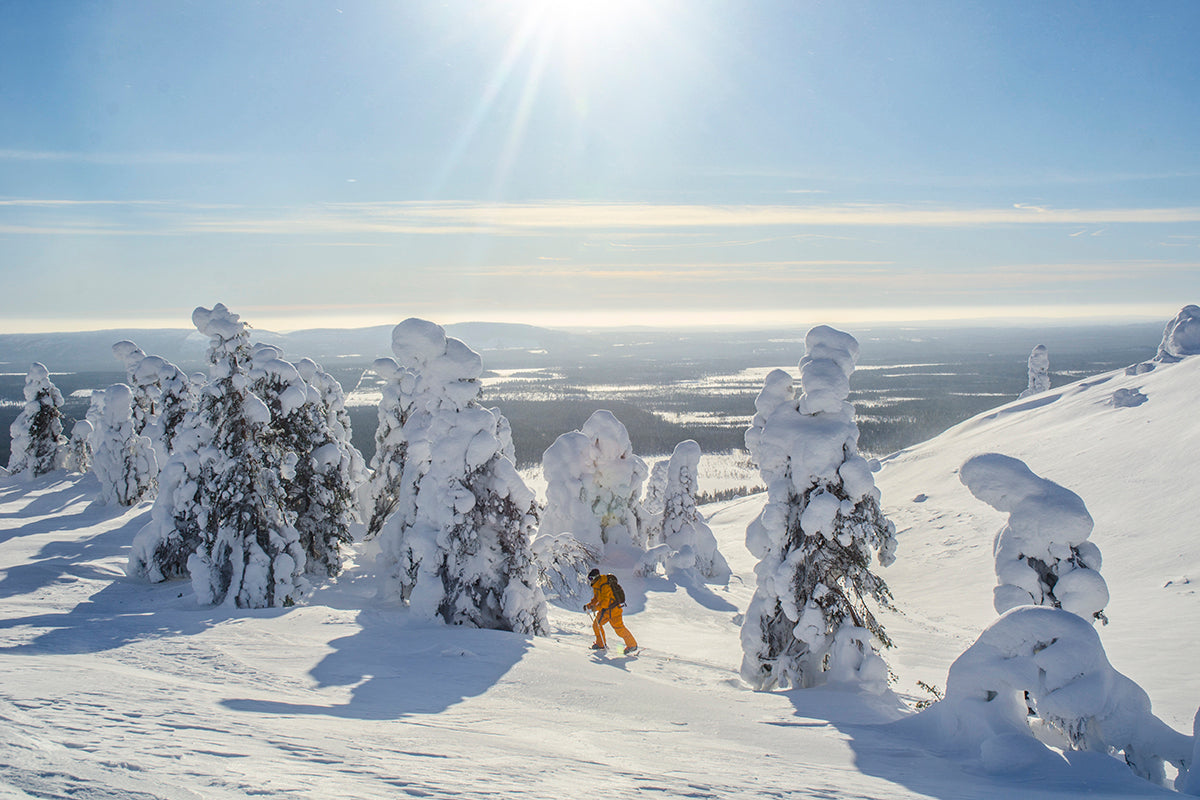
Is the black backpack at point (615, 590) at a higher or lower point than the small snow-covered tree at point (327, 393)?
lower

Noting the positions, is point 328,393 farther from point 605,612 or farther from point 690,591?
point 605,612

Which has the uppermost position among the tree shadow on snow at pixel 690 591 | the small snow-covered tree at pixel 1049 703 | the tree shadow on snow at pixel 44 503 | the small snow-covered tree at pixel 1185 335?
the small snow-covered tree at pixel 1185 335

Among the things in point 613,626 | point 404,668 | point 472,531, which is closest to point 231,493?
point 472,531

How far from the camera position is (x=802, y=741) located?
7.86m

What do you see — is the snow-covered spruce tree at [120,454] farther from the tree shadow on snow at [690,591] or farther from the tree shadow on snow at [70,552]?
the tree shadow on snow at [690,591]

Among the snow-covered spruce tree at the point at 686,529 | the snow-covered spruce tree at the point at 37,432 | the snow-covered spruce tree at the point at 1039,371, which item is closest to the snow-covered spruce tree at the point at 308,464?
the snow-covered spruce tree at the point at 686,529

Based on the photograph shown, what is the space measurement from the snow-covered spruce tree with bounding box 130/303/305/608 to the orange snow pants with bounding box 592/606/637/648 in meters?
7.76

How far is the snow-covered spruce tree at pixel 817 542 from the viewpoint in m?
11.6

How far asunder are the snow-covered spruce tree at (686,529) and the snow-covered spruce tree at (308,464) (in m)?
12.3

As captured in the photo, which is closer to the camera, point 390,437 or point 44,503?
point 390,437

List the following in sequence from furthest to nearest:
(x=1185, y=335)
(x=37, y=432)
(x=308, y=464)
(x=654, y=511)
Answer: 1. (x=1185, y=335)
2. (x=37, y=432)
3. (x=654, y=511)
4. (x=308, y=464)

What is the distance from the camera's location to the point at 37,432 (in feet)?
131

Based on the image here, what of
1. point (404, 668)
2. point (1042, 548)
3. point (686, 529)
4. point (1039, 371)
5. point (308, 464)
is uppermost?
point (1039, 371)

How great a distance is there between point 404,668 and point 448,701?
2.09 meters
